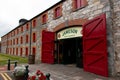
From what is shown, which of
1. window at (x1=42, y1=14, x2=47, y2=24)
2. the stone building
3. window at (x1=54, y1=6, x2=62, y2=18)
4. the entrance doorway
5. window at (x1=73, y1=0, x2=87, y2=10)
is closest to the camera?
the stone building

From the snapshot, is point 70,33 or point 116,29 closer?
point 116,29

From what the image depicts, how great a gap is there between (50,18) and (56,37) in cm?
266

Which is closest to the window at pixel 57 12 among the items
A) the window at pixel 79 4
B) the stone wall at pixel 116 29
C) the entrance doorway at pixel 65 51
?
the window at pixel 79 4

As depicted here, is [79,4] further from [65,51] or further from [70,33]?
[65,51]

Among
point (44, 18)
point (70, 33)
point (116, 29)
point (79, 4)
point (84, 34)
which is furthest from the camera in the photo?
point (44, 18)

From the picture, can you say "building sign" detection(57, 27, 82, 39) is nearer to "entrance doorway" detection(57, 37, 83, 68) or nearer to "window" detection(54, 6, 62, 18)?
"entrance doorway" detection(57, 37, 83, 68)

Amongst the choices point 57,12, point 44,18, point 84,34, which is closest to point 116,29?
point 84,34

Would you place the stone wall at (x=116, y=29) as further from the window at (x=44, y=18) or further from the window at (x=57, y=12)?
the window at (x=44, y=18)

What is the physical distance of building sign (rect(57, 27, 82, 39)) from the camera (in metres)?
13.3

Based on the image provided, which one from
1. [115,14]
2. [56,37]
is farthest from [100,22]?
[56,37]

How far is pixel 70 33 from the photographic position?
14305mm

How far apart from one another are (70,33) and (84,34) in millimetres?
2744

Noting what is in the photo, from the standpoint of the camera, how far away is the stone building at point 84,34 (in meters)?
9.70

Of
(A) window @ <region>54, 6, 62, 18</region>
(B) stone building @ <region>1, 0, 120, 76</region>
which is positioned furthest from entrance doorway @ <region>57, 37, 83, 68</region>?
(A) window @ <region>54, 6, 62, 18</region>
